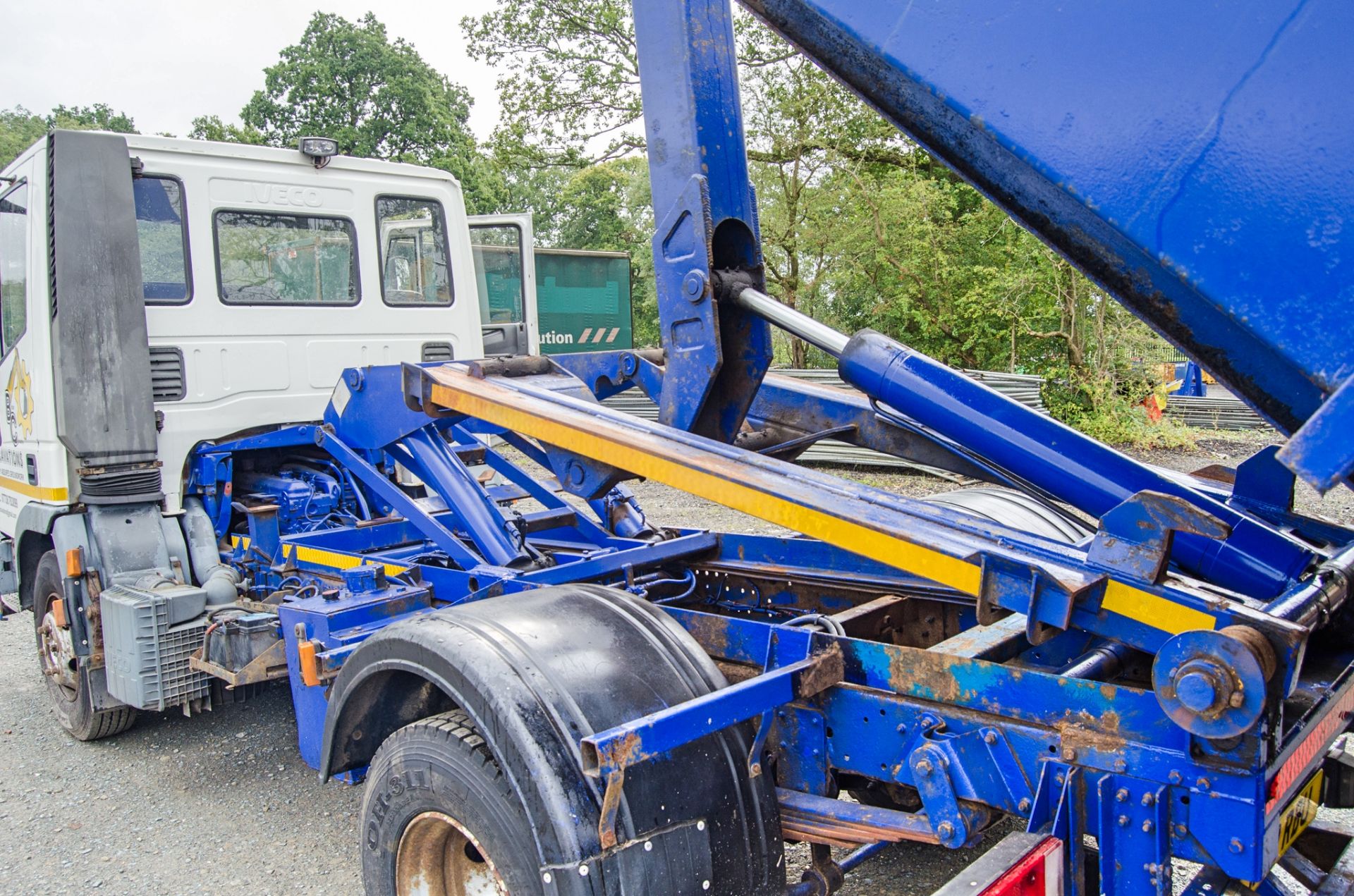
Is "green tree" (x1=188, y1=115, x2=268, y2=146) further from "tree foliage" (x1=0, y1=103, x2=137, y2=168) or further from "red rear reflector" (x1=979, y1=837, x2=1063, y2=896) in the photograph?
"red rear reflector" (x1=979, y1=837, x2=1063, y2=896)

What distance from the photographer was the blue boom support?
1.70 metres

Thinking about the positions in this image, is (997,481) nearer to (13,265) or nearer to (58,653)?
(58,653)

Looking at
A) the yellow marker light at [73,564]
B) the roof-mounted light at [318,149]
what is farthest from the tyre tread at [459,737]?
the roof-mounted light at [318,149]

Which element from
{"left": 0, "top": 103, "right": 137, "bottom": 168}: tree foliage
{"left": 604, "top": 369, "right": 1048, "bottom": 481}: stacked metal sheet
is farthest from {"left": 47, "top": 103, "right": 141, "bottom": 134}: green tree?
{"left": 604, "top": 369, "right": 1048, "bottom": 481}: stacked metal sheet

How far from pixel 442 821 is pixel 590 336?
15.0 m

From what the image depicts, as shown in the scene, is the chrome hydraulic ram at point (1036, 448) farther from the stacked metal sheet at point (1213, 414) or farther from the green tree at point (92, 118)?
the green tree at point (92, 118)

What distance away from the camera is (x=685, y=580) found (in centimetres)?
372

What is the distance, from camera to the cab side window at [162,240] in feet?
15.3

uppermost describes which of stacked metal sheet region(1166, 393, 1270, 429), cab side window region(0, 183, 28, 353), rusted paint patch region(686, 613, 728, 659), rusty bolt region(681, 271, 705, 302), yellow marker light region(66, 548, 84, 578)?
cab side window region(0, 183, 28, 353)

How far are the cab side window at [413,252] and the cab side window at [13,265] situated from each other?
1.63m

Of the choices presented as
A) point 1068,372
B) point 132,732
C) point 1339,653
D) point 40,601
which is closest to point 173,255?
point 40,601

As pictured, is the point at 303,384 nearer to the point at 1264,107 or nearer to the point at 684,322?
the point at 684,322

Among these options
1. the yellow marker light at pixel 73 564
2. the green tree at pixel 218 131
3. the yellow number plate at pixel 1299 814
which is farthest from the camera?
the green tree at pixel 218 131

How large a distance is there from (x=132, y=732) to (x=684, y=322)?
385 cm
